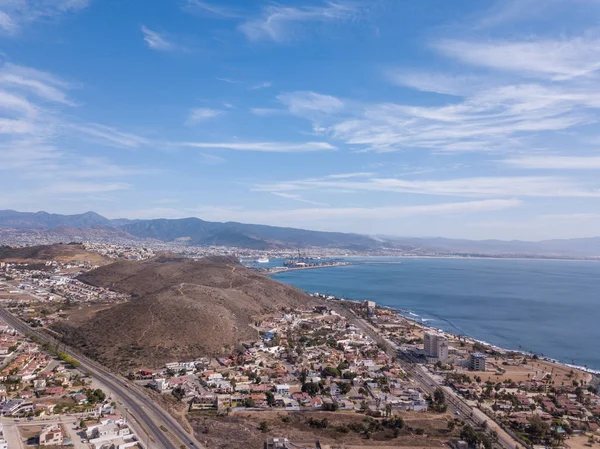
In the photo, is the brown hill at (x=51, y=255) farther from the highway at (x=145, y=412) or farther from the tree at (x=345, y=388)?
the tree at (x=345, y=388)

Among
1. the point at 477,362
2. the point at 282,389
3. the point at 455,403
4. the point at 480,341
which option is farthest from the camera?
the point at 480,341

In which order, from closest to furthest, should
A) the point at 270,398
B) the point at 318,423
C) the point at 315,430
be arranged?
1. the point at 315,430
2. the point at 318,423
3. the point at 270,398

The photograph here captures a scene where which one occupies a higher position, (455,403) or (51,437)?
(51,437)

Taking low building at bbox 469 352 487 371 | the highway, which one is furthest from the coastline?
the highway

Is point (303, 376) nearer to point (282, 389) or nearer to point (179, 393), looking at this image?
point (282, 389)

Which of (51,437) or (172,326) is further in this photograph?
(172,326)

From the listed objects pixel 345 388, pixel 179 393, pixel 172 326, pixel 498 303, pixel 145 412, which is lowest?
pixel 179 393

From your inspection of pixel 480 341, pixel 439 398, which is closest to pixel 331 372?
pixel 439 398

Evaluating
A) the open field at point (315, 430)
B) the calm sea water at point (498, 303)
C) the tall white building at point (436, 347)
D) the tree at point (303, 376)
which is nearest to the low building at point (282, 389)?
the tree at point (303, 376)
